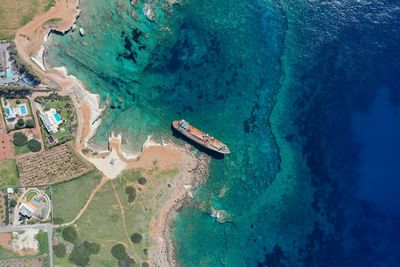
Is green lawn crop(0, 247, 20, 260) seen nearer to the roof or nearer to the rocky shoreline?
the roof

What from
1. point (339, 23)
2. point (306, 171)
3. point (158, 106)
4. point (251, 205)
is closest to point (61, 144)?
point (158, 106)

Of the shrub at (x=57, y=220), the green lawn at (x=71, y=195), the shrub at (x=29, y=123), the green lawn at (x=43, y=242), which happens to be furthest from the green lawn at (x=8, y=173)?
the green lawn at (x=43, y=242)

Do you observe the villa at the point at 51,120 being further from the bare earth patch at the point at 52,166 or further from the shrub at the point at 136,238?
the shrub at the point at 136,238

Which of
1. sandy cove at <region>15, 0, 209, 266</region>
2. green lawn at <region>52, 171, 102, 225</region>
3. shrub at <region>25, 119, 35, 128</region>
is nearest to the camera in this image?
shrub at <region>25, 119, 35, 128</region>

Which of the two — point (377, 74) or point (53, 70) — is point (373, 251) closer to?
point (377, 74)

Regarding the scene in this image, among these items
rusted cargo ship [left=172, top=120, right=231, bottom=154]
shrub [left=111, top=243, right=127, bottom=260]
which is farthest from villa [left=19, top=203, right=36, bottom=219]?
rusted cargo ship [left=172, top=120, right=231, bottom=154]

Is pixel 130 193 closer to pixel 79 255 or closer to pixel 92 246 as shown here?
pixel 92 246

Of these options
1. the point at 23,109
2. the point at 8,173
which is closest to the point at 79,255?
the point at 8,173
